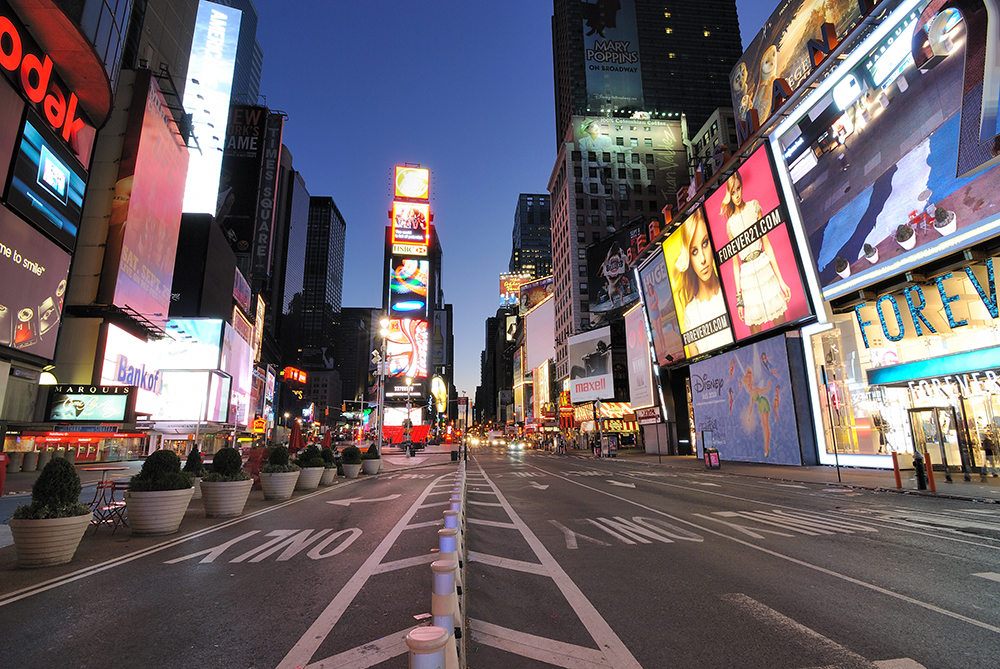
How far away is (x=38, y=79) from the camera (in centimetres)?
2328

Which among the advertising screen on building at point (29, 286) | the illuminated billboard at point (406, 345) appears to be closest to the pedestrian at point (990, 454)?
the advertising screen on building at point (29, 286)

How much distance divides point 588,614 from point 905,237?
23374 mm

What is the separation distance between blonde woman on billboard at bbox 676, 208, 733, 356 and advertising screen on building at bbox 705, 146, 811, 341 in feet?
3.48

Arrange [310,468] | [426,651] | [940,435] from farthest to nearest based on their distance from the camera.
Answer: [940,435] → [310,468] → [426,651]

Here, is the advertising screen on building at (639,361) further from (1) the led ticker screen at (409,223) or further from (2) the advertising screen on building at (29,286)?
(2) the advertising screen on building at (29,286)

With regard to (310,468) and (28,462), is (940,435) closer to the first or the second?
(310,468)

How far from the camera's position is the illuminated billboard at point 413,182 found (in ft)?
274

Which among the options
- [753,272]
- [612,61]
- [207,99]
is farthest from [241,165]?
[612,61]

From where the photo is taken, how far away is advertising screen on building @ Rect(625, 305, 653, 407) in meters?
54.3

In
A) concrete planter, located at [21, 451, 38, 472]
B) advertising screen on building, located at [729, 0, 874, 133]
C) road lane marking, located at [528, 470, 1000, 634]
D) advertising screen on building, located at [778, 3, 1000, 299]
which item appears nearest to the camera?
road lane marking, located at [528, 470, 1000, 634]

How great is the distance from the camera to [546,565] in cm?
739

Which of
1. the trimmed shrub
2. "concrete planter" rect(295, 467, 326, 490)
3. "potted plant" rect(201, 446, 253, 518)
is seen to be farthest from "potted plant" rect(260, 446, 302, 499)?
the trimmed shrub

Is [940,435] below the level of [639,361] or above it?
below

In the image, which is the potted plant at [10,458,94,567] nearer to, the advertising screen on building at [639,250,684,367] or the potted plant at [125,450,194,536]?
the potted plant at [125,450,194,536]
